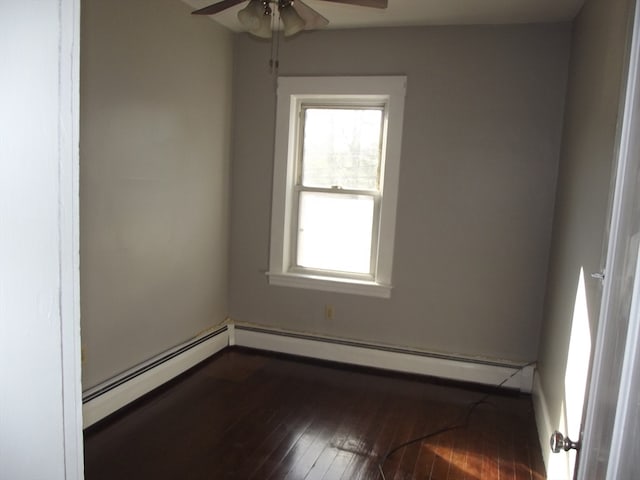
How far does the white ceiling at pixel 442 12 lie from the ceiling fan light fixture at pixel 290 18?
Result: 25.5 inches

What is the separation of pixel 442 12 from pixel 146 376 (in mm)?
2933

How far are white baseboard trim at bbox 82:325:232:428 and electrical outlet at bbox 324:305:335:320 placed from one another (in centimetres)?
84

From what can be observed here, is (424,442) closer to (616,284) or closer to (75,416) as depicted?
(616,284)

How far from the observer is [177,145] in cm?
309

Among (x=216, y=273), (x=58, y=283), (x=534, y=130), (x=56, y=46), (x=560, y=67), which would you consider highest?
(x=560, y=67)

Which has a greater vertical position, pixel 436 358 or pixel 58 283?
pixel 58 283

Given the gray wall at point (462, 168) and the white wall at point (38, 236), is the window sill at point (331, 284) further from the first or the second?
the white wall at point (38, 236)

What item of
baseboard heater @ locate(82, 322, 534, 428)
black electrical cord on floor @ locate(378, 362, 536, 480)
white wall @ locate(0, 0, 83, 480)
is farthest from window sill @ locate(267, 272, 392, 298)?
white wall @ locate(0, 0, 83, 480)

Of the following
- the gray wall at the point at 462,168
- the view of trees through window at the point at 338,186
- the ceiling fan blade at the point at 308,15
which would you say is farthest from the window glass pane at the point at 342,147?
the ceiling fan blade at the point at 308,15

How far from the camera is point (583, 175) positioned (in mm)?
2211

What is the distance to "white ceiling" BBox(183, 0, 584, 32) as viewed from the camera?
2756 millimetres

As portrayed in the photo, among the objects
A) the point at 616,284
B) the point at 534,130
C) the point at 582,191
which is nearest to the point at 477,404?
the point at 582,191

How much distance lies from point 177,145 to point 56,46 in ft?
8.40

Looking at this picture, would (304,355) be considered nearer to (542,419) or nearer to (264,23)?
(542,419)
